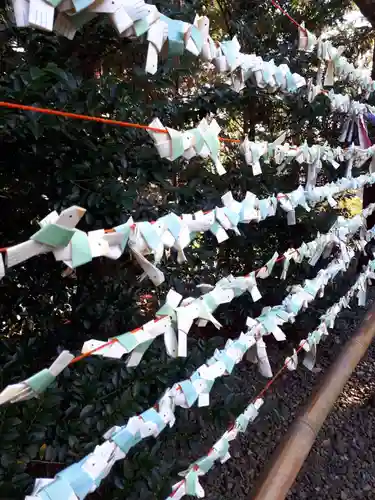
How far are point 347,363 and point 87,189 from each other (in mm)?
1341

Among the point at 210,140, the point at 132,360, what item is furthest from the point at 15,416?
the point at 210,140

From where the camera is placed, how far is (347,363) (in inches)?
69.3

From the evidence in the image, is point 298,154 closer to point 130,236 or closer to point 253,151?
point 253,151

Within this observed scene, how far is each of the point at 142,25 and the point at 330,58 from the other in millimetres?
990

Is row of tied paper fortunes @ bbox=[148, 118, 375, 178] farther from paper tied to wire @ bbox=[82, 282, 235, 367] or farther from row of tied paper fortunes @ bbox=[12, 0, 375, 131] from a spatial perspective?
paper tied to wire @ bbox=[82, 282, 235, 367]

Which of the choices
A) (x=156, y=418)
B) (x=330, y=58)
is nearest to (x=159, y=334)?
(x=156, y=418)

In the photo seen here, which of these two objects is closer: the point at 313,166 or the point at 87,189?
the point at 87,189

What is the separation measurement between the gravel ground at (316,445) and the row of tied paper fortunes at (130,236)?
839 mm

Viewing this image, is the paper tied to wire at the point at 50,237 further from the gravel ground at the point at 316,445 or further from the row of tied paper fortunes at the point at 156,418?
the gravel ground at the point at 316,445

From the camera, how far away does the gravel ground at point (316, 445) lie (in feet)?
5.51

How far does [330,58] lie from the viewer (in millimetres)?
1471

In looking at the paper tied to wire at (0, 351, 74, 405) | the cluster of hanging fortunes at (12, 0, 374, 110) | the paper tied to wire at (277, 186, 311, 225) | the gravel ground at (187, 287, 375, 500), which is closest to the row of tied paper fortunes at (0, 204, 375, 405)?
the paper tied to wire at (0, 351, 74, 405)

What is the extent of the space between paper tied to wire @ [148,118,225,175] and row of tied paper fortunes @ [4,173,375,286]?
0.13 metres

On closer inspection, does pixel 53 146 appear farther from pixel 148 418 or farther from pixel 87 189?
pixel 148 418
